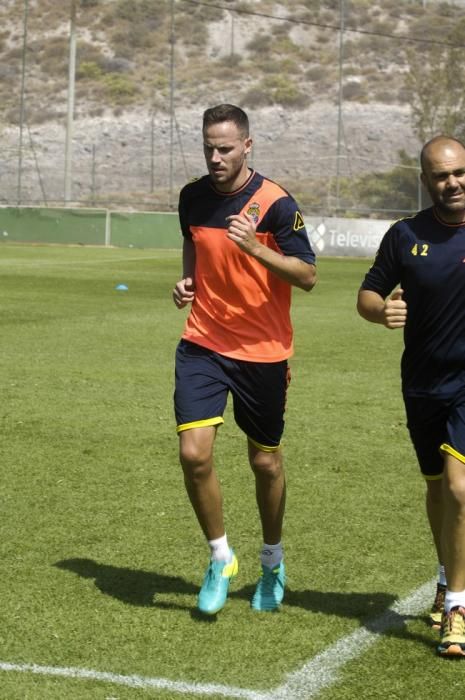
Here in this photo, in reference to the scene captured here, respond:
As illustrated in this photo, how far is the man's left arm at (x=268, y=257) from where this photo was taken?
549 centimetres

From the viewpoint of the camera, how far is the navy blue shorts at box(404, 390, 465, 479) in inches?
209

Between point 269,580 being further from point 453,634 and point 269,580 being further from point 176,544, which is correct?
point 176,544

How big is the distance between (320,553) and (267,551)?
823 millimetres

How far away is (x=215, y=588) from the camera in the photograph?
5582 millimetres

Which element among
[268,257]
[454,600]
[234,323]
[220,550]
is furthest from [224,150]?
[454,600]

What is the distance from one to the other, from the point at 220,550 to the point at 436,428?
109cm

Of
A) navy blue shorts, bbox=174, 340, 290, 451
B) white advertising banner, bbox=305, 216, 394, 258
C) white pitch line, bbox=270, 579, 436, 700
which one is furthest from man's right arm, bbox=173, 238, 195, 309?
white advertising banner, bbox=305, 216, 394, 258

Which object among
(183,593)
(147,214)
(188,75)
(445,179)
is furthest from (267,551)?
(188,75)

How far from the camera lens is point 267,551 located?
19.5ft

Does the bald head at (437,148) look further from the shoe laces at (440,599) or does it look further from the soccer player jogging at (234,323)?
the shoe laces at (440,599)

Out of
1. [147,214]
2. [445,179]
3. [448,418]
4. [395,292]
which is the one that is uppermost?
[445,179]

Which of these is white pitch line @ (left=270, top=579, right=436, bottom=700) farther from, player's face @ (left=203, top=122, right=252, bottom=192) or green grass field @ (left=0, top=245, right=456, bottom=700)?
player's face @ (left=203, top=122, right=252, bottom=192)

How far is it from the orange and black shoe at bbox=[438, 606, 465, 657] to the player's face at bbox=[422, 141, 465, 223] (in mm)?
1560

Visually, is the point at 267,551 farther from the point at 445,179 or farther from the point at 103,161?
the point at 103,161
